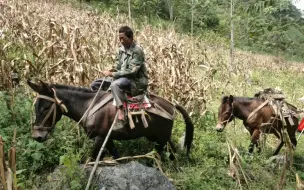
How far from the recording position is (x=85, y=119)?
572 cm

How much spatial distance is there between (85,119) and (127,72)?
38.9 inches

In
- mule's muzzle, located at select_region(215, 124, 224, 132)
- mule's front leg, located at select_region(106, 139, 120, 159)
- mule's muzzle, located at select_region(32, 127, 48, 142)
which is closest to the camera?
mule's muzzle, located at select_region(32, 127, 48, 142)

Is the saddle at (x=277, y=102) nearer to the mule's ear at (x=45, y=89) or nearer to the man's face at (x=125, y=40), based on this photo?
the man's face at (x=125, y=40)

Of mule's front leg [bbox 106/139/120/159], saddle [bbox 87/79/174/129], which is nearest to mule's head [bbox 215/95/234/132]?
saddle [bbox 87/79/174/129]

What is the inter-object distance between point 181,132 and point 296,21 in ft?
15.5

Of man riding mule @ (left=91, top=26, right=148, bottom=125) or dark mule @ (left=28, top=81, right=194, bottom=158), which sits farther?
man riding mule @ (left=91, top=26, right=148, bottom=125)

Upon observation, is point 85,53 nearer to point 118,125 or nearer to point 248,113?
point 118,125

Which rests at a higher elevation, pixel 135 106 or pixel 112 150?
pixel 135 106

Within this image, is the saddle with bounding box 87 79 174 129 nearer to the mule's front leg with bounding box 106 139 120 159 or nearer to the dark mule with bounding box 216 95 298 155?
the mule's front leg with bounding box 106 139 120 159

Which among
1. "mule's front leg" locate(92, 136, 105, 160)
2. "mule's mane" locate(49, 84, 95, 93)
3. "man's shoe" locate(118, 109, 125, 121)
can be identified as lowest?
"mule's front leg" locate(92, 136, 105, 160)

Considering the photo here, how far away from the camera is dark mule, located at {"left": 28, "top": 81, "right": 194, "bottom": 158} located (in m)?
5.31

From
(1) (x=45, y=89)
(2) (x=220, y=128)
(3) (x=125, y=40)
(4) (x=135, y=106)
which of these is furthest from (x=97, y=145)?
(2) (x=220, y=128)

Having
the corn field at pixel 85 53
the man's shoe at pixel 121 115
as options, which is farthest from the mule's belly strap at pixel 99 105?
the corn field at pixel 85 53

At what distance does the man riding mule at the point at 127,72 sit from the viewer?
5629 mm
